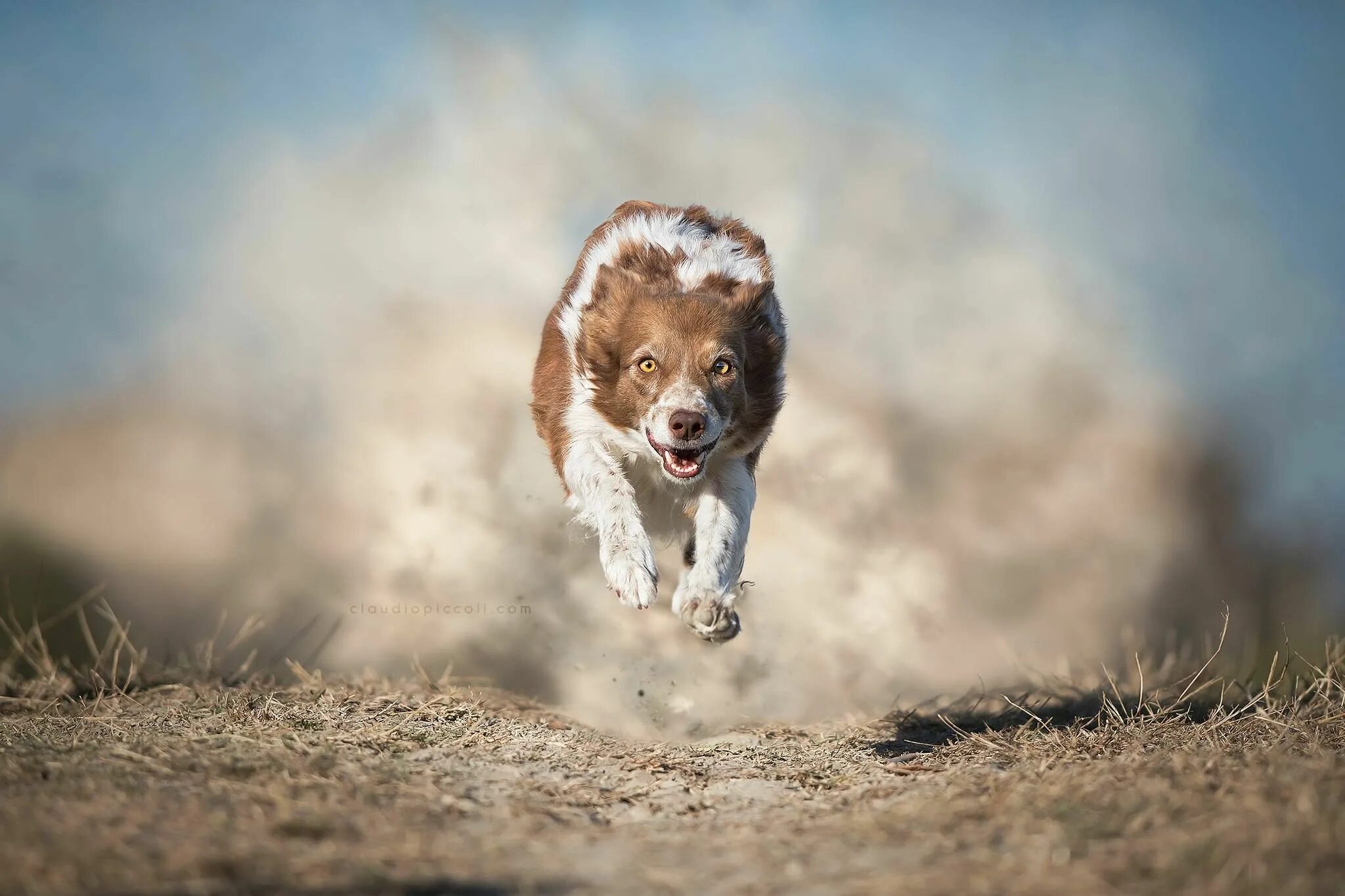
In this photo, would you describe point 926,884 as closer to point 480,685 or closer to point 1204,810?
point 1204,810

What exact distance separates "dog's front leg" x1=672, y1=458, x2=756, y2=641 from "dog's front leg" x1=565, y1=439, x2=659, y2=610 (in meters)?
0.24

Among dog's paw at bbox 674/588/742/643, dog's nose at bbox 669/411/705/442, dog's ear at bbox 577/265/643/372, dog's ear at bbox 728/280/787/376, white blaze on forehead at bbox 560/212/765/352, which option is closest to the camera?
dog's paw at bbox 674/588/742/643

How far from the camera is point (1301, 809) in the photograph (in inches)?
174

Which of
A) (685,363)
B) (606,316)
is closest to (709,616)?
(685,363)

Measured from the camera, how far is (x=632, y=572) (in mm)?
6496

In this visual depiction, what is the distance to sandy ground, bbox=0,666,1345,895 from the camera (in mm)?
3977

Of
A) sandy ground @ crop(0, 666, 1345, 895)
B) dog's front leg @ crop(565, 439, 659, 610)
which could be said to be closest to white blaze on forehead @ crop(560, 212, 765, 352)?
dog's front leg @ crop(565, 439, 659, 610)

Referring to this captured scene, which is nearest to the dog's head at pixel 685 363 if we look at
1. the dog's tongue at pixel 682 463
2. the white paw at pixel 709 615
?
the dog's tongue at pixel 682 463

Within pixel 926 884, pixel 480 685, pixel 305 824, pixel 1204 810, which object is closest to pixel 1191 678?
pixel 1204 810

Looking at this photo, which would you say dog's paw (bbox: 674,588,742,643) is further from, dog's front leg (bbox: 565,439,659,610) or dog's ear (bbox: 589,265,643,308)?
dog's ear (bbox: 589,265,643,308)

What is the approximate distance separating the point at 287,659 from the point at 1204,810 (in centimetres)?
627

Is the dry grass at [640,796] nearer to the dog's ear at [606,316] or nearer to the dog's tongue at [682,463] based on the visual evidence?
the dog's tongue at [682,463]

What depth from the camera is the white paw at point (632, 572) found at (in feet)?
21.1

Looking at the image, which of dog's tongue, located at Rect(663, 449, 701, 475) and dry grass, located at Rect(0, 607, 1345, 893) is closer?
dry grass, located at Rect(0, 607, 1345, 893)
